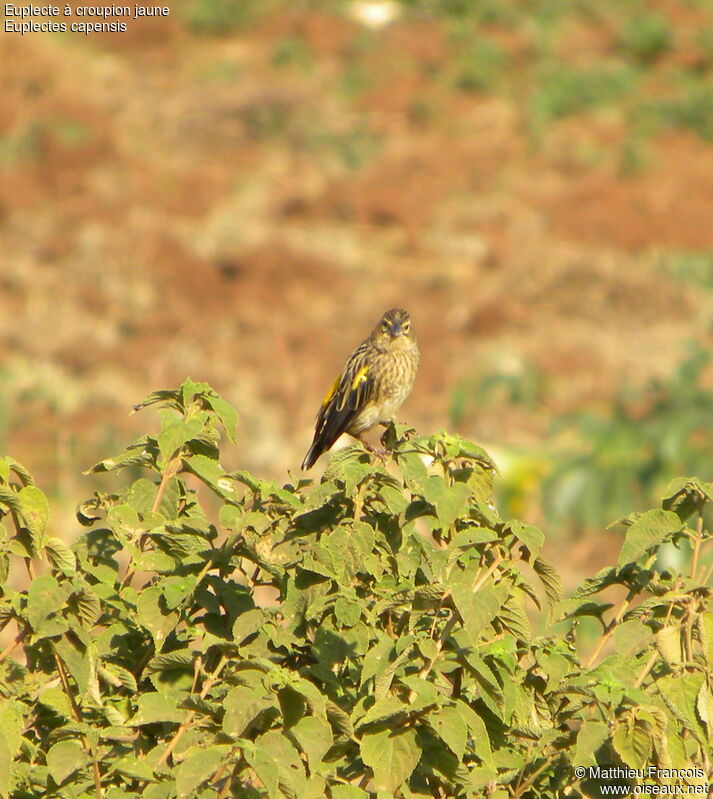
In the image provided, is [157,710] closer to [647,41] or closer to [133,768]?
[133,768]

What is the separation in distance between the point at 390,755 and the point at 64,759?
0.67 meters

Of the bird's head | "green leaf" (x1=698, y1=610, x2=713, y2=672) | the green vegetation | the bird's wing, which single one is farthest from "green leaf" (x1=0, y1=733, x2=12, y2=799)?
the green vegetation

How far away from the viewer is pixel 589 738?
2.47 m

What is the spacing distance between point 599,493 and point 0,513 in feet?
19.5

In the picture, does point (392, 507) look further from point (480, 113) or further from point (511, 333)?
point (480, 113)

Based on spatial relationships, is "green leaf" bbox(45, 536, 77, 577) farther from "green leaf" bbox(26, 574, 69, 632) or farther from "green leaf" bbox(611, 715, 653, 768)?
"green leaf" bbox(611, 715, 653, 768)

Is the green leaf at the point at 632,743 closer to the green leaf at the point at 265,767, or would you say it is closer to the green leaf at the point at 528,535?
the green leaf at the point at 528,535

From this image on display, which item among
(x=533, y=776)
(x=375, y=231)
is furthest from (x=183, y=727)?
(x=375, y=231)

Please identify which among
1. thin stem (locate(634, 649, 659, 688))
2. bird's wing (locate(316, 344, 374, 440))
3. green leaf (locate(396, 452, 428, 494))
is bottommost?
thin stem (locate(634, 649, 659, 688))

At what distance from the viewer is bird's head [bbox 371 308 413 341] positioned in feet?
19.9

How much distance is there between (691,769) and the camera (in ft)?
8.83

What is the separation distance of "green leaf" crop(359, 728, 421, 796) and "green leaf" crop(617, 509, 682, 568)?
61 cm

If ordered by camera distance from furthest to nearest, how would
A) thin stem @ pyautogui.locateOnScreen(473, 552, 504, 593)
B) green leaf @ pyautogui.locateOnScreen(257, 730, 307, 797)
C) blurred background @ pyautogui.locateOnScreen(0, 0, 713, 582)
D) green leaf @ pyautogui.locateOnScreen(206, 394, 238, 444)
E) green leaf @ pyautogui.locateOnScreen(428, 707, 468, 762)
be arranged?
blurred background @ pyautogui.locateOnScreen(0, 0, 713, 582) → green leaf @ pyautogui.locateOnScreen(206, 394, 238, 444) → thin stem @ pyautogui.locateOnScreen(473, 552, 504, 593) → green leaf @ pyautogui.locateOnScreen(428, 707, 468, 762) → green leaf @ pyautogui.locateOnScreen(257, 730, 307, 797)

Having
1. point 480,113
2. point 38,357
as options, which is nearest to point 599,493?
point 38,357
